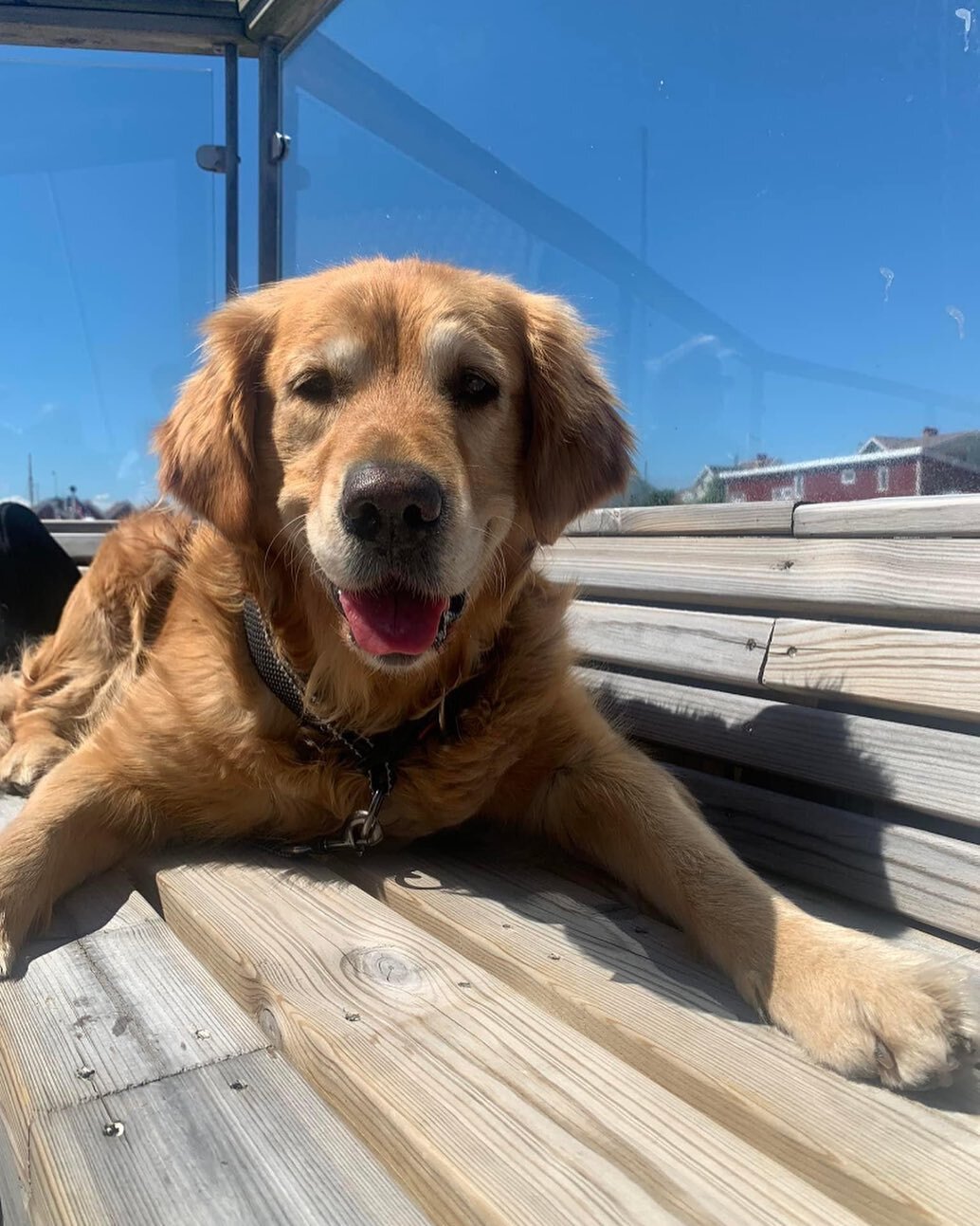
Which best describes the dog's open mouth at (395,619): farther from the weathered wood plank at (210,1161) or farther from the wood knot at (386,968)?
the weathered wood plank at (210,1161)

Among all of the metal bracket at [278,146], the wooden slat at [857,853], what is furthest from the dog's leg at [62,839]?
the metal bracket at [278,146]

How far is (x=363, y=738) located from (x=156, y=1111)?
102 cm

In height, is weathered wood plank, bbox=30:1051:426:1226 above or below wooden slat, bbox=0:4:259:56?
below

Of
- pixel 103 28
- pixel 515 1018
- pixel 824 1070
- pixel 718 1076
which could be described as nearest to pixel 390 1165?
pixel 515 1018

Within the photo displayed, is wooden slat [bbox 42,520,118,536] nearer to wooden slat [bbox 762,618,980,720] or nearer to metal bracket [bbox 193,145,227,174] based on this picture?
metal bracket [bbox 193,145,227,174]

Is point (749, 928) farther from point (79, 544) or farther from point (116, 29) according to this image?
point (79, 544)

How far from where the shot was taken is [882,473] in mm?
2330

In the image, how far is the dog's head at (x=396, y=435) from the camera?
171cm

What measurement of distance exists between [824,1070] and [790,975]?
0.18 meters

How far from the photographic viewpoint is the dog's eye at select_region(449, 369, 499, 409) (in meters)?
2.01

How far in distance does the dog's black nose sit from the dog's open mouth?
0.51ft

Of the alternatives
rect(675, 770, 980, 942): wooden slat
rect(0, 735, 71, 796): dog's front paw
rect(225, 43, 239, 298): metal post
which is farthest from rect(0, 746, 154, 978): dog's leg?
rect(225, 43, 239, 298): metal post

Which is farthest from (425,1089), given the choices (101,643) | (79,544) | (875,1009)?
(79,544)

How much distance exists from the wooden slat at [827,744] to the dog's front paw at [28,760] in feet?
5.66
